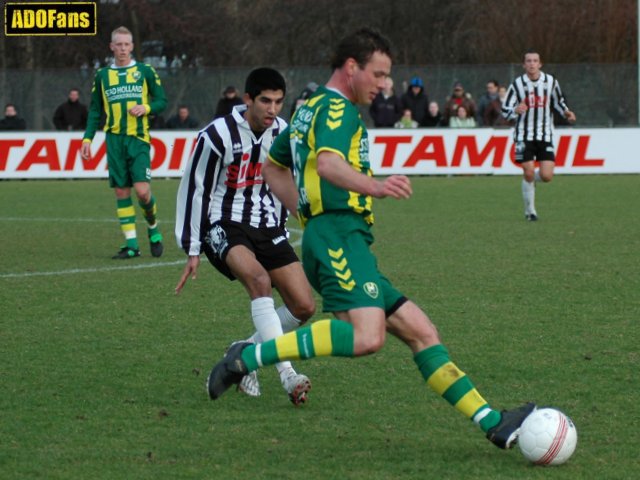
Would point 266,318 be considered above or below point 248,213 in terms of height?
below

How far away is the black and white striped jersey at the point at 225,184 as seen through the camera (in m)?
6.72

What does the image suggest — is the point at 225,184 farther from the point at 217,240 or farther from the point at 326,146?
the point at 326,146

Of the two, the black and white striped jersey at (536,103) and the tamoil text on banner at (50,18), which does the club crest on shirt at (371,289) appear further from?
the tamoil text on banner at (50,18)

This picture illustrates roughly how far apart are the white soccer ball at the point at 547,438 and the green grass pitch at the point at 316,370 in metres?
0.06

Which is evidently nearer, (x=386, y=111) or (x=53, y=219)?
(x=53, y=219)

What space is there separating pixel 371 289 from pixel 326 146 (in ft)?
1.99

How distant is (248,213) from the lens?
685 cm

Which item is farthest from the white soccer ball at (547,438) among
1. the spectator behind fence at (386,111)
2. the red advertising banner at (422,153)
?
the spectator behind fence at (386,111)

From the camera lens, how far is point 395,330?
5.47 metres

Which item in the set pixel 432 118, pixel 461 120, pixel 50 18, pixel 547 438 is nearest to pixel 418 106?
pixel 432 118

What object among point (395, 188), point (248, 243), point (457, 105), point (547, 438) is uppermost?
point (395, 188)

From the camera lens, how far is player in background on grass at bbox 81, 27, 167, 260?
502 inches

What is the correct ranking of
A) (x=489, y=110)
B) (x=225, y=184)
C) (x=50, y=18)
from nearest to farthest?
1. (x=225, y=184)
2. (x=50, y=18)
3. (x=489, y=110)

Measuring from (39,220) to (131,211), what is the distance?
458 centimetres
